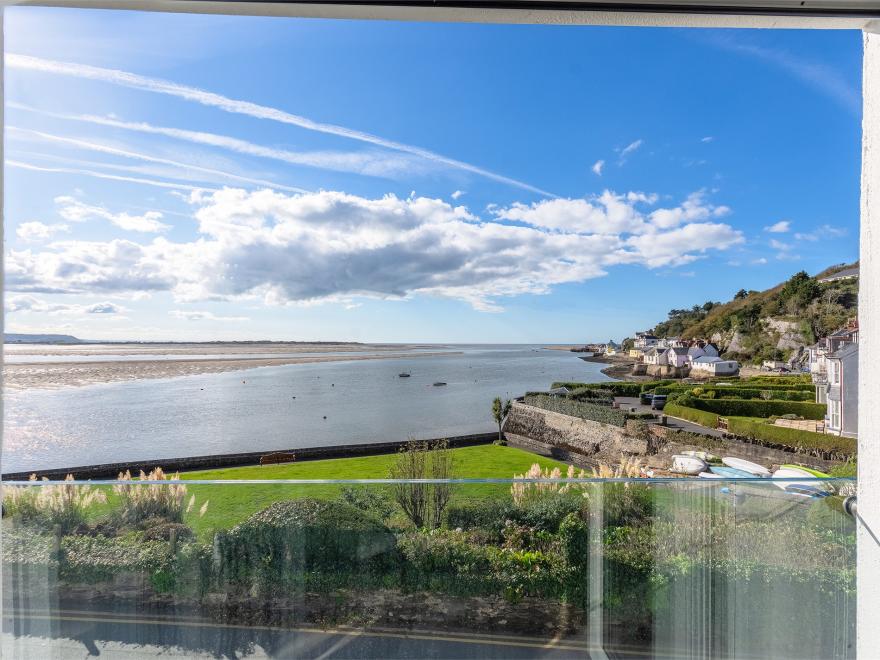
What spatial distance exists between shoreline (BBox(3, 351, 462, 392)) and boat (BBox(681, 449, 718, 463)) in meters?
3.57

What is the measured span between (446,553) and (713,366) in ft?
15.0

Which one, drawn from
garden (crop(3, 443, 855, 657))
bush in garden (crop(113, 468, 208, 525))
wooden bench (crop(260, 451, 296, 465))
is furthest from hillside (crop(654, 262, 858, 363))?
wooden bench (crop(260, 451, 296, 465))

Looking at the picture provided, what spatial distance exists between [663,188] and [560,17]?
22.6 feet

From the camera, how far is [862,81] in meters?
1.18

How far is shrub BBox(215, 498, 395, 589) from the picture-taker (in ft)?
5.70

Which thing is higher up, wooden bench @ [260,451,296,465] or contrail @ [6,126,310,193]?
contrail @ [6,126,310,193]

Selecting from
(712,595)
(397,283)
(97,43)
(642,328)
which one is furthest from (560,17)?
(397,283)

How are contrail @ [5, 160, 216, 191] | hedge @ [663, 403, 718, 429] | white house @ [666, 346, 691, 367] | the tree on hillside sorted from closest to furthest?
contrail @ [5, 160, 216, 191] → hedge @ [663, 403, 718, 429] → white house @ [666, 346, 691, 367] → the tree on hillside

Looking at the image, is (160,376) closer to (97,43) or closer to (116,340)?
(116,340)

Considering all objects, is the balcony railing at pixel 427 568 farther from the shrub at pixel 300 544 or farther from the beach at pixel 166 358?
the beach at pixel 166 358

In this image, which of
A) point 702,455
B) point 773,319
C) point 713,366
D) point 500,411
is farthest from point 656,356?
point 500,411

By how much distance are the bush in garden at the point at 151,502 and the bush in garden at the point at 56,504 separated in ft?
0.24

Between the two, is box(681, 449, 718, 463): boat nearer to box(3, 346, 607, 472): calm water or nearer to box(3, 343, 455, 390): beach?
→ box(3, 346, 607, 472): calm water

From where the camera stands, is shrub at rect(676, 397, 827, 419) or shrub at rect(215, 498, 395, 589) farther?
shrub at rect(676, 397, 827, 419)
